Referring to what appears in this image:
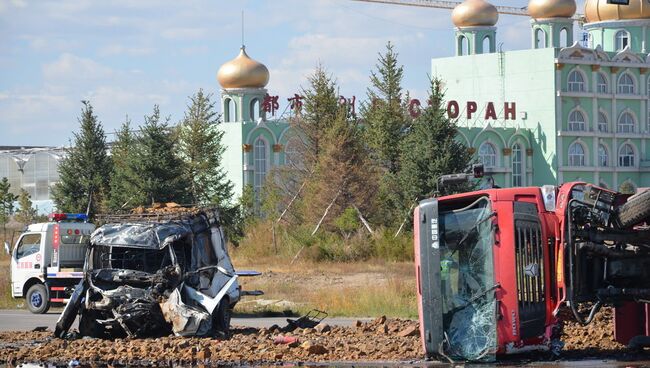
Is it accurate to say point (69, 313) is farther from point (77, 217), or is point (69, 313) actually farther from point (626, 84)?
point (626, 84)

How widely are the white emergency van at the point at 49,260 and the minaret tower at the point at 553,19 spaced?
222 feet

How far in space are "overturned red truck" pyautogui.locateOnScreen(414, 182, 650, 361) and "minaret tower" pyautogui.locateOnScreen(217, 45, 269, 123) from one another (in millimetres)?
67942

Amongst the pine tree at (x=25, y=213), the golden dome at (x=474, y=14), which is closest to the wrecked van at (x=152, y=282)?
the pine tree at (x=25, y=213)

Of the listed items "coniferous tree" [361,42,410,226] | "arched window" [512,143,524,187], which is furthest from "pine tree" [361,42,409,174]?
"arched window" [512,143,524,187]

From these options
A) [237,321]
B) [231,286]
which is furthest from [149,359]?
[237,321]

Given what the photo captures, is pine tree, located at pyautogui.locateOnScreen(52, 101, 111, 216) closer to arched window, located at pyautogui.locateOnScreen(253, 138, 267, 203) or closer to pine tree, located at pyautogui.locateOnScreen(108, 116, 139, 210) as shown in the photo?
pine tree, located at pyautogui.locateOnScreen(108, 116, 139, 210)

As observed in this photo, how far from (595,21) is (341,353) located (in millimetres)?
83341

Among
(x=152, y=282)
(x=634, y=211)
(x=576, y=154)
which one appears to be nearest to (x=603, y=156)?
(x=576, y=154)

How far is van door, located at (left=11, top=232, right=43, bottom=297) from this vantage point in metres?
32.9

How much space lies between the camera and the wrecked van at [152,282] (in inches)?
877

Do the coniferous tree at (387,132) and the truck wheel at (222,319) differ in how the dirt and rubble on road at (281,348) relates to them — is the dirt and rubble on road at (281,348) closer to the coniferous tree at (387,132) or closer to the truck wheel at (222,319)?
the truck wheel at (222,319)

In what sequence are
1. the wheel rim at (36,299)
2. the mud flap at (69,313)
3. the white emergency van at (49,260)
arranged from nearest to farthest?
1. the mud flap at (69,313)
2. the white emergency van at (49,260)
3. the wheel rim at (36,299)

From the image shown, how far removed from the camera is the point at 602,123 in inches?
3637

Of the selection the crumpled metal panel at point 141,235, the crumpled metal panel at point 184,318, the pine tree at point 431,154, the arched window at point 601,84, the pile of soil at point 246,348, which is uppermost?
the arched window at point 601,84
